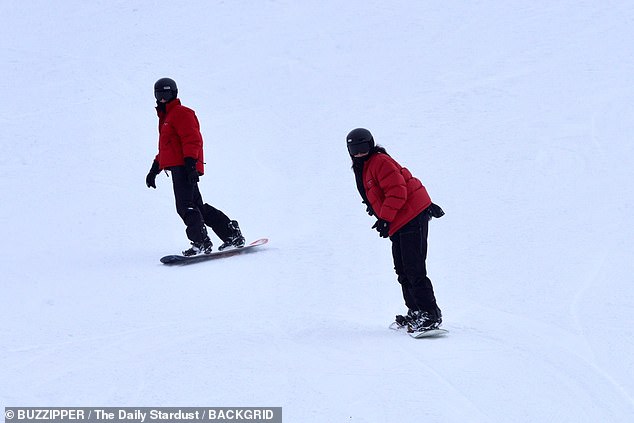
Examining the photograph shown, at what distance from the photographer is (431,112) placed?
1448 centimetres

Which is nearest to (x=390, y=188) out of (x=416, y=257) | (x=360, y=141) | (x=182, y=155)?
(x=360, y=141)

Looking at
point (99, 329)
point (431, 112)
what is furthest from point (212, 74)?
point (99, 329)

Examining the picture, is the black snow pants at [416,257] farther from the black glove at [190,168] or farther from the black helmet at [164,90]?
the black helmet at [164,90]

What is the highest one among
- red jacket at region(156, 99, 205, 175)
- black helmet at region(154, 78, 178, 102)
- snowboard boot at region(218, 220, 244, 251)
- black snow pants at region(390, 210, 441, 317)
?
black helmet at region(154, 78, 178, 102)

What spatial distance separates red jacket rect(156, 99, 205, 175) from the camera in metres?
8.85

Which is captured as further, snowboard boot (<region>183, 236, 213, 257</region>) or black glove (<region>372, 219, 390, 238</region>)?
snowboard boot (<region>183, 236, 213, 257</region>)

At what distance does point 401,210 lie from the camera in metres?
6.67

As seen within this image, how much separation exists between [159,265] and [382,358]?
3407mm

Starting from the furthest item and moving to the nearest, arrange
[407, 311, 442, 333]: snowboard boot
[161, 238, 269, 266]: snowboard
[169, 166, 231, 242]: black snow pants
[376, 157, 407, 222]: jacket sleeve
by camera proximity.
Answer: [169, 166, 231, 242]: black snow pants → [161, 238, 269, 266]: snowboard → [407, 311, 442, 333]: snowboard boot → [376, 157, 407, 222]: jacket sleeve

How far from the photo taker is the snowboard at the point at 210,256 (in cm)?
877

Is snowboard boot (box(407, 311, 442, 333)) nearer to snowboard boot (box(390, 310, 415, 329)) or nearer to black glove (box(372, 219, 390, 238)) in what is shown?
snowboard boot (box(390, 310, 415, 329))

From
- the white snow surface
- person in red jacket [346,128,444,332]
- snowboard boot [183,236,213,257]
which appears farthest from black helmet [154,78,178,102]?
person in red jacket [346,128,444,332]

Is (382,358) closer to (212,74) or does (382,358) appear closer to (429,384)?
(429,384)

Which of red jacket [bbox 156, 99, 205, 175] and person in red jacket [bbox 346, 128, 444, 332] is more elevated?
red jacket [bbox 156, 99, 205, 175]
